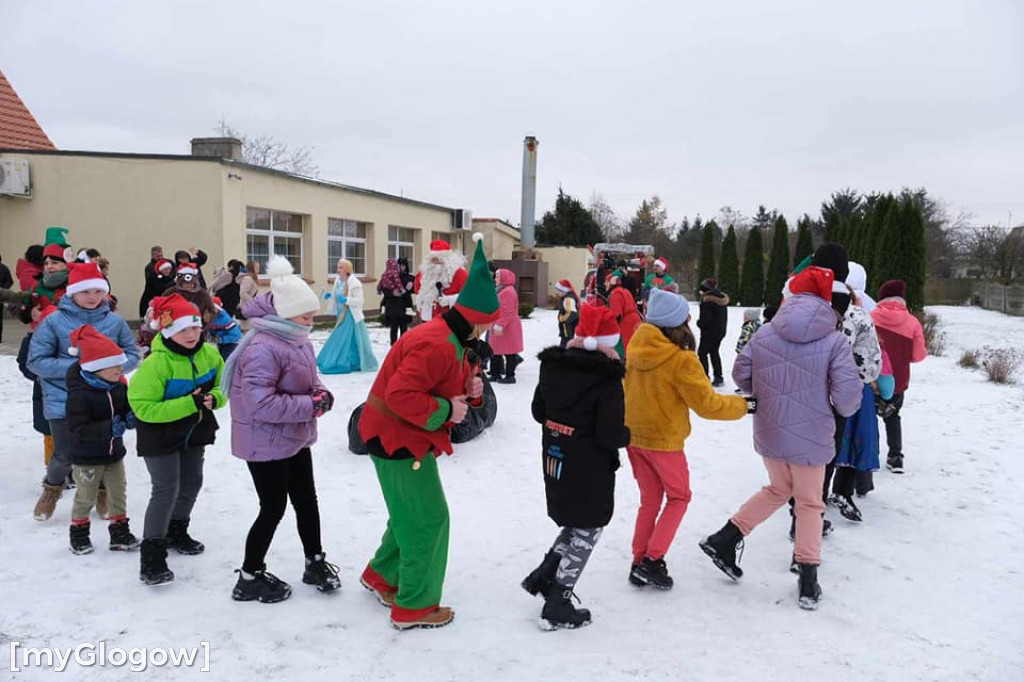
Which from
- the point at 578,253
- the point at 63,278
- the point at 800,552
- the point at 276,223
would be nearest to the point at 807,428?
the point at 800,552

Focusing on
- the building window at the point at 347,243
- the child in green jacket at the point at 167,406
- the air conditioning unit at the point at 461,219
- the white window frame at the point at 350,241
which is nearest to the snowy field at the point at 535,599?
the child in green jacket at the point at 167,406

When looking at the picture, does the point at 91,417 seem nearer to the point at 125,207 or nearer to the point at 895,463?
the point at 895,463

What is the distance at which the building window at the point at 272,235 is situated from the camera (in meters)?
16.5

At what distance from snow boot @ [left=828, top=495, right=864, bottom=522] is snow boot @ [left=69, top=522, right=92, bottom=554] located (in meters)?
5.21

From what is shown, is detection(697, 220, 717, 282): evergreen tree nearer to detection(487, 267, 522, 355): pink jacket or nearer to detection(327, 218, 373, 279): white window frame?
detection(327, 218, 373, 279): white window frame

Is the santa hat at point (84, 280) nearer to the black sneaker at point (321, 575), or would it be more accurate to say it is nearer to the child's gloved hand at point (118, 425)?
the child's gloved hand at point (118, 425)

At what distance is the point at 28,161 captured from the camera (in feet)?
48.1

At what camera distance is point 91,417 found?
4379 millimetres

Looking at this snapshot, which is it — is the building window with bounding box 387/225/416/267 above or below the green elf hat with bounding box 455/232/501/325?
above

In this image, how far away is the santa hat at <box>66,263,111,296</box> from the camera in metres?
4.89

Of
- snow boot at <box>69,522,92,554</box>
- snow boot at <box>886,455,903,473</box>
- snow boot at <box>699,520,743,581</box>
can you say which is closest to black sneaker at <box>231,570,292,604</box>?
snow boot at <box>69,522,92,554</box>

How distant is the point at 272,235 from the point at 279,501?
47.2 feet

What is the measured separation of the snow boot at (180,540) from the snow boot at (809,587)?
3621mm

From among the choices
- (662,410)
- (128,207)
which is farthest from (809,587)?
(128,207)
